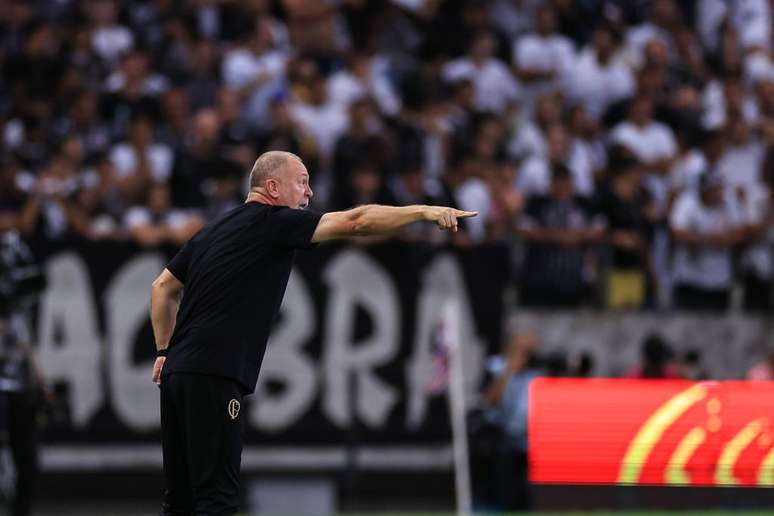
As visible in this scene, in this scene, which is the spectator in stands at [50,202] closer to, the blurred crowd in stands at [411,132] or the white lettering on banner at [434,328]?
the blurred crowd in stands at [411,132]

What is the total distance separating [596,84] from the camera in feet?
61.7

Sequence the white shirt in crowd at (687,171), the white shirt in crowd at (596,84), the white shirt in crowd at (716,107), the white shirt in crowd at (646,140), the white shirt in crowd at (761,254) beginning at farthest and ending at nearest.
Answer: the white shirt in crowd at (716,107) < the white shirt in crowd at (596,84) < the white shirt in crowd at (646,140) < the white shirt in crowd at (687,171) < the white shirt in crowd at (761,254)

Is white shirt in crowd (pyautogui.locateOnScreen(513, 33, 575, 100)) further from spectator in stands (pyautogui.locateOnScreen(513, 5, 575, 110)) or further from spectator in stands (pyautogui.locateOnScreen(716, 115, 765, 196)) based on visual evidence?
spectator in stands (pyautogui.locateOnScreen(716, 115, 765, 196))

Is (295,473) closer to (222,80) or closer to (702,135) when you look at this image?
(222,80)

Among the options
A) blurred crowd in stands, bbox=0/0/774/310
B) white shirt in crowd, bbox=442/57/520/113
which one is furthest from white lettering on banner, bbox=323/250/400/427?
white shirt in crowd, bbox=442/57/520/113

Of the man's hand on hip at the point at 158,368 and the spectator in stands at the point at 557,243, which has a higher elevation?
the spectator in stands at the point at 557,243

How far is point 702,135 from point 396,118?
141 inches

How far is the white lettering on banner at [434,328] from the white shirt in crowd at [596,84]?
308cm

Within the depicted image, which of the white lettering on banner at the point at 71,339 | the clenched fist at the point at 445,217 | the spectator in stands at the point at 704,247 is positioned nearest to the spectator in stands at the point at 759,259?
the spectator in stands at the point at 704,247

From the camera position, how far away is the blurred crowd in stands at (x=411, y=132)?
16.0 metres

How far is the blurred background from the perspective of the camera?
52.0 ft

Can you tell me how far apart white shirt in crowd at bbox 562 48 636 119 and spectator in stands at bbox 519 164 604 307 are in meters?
2.12

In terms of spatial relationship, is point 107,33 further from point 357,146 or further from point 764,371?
point 764,371

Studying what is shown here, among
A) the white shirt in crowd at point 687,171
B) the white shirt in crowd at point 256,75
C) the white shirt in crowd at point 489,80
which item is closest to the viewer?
the white shirt in crowd at point 256,75
